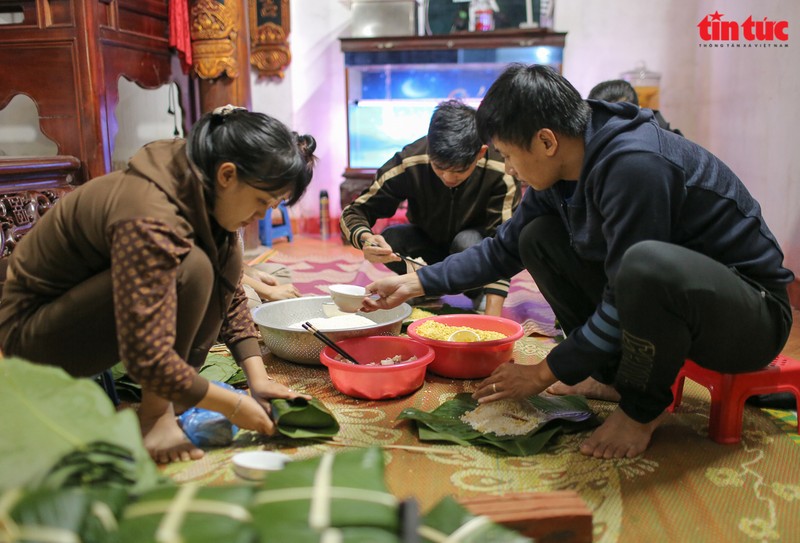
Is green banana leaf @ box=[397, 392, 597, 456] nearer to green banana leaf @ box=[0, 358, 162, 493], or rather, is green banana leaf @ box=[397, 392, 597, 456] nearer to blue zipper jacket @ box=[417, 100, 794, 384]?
blue zipper jacket @ box=[417, 100, 794, 384]

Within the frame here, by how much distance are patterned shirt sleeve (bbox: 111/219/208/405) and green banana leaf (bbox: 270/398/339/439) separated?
0.26 meters

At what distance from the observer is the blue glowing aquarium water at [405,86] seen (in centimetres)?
430

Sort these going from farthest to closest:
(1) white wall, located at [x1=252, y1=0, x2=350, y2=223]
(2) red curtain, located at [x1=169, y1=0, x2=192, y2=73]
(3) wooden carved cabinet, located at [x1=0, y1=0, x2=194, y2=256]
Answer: (1) white wall, located at [x1=252, y1=0, x2=350, y2=223] → (2) red curtain, located at [x1=169, y1=0, x2=192, y2=73] → (3) wooden carved cabinet, located at [x1=0, y1=0, x2=194, y2=256]

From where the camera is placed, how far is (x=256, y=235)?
163 inches

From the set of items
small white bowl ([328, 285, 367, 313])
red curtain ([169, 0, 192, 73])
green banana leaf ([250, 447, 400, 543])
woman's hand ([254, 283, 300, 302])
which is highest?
red curtain ([169, 0, 192, 73])

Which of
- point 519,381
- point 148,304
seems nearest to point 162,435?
point 148,304

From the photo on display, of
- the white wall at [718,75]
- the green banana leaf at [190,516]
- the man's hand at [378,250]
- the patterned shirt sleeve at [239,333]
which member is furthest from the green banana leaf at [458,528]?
the white wall at [718,75]

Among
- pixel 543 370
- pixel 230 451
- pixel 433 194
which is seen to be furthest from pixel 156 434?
pixel 433 194

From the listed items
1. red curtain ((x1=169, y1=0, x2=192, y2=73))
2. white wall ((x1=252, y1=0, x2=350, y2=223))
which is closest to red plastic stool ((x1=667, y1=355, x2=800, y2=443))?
red curtain ((x1=169, y1=0, x2=192, y2=73))

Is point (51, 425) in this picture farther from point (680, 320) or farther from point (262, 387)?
point (680, 320)

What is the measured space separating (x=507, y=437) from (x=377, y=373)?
37 cm

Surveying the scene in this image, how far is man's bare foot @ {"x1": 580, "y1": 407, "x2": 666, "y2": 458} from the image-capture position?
1363 millimetres

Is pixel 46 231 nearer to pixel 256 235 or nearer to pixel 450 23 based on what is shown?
pixel 256 235

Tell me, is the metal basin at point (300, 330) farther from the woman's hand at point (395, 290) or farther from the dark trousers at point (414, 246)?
the dark trousers at point (414, 246)
